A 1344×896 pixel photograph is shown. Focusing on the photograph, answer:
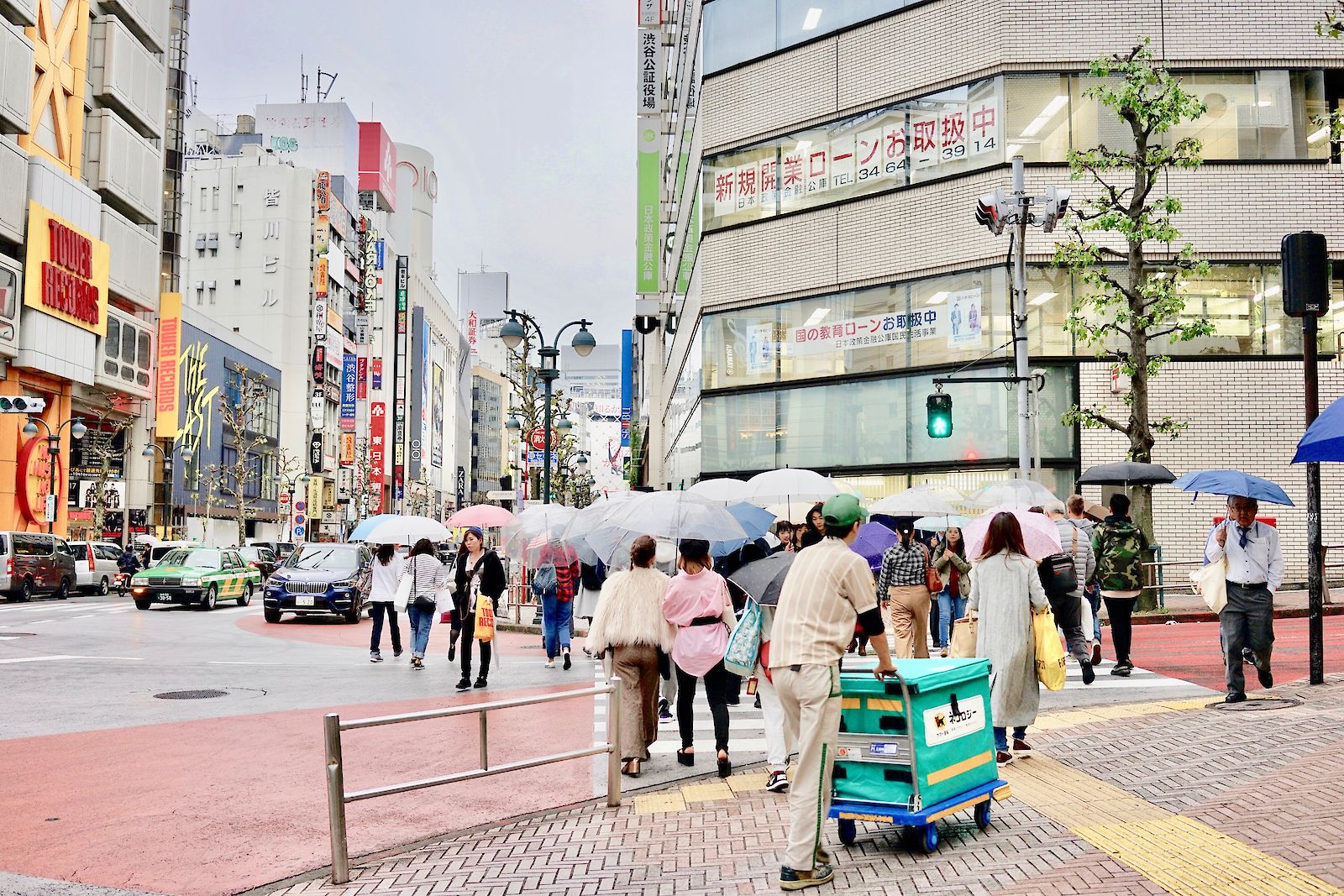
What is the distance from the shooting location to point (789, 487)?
1578 cm

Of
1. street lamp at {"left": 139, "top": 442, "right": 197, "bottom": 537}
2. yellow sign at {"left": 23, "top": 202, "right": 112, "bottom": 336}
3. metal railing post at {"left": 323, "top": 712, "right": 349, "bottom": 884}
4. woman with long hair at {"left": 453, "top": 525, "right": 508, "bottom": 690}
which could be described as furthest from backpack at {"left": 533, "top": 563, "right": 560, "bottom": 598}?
street lamp at {"left": 139, "top": 442, "right": 197, "bottom": 537}

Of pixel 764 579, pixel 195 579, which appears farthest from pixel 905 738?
pixel 195 579

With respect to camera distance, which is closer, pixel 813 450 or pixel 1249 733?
pixel 1249 733

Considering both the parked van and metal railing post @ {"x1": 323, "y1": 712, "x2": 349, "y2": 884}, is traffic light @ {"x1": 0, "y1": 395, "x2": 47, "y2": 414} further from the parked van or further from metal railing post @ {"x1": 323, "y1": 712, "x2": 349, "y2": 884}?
metal railing post @ {"x1": 323, "y1": 712, "x2": 349, "y2": 884}

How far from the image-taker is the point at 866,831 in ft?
22.0

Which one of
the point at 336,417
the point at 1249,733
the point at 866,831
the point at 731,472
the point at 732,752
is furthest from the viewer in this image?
the point at 336,417

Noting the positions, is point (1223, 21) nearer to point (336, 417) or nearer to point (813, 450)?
point (813, 450)

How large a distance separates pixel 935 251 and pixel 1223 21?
7.86 m

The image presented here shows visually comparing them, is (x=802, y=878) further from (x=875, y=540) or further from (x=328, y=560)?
(x=328, y=560)

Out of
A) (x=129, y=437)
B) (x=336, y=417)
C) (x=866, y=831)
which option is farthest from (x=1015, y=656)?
(x=336, y=417)

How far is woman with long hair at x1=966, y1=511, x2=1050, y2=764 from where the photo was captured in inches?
309

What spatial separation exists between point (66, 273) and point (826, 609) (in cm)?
5240

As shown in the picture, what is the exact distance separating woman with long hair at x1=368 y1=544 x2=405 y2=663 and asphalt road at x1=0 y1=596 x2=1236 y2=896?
1.38 feet

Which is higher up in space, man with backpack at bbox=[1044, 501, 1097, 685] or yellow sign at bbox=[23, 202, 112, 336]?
yellow sign at bbox=[23, 202, 112, 336]
